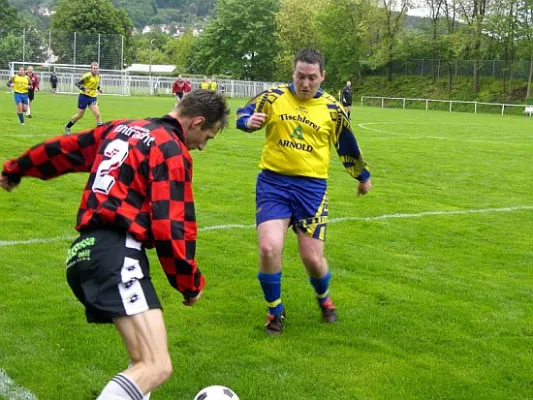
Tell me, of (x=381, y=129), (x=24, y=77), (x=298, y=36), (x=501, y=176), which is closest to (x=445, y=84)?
(x=298, y=36)

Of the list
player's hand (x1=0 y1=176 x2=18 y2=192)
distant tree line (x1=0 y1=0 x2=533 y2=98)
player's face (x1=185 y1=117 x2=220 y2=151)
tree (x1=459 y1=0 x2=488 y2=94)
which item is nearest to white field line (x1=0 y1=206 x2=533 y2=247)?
player's hand (x1=0 y1=176 x2=18 y2=192)

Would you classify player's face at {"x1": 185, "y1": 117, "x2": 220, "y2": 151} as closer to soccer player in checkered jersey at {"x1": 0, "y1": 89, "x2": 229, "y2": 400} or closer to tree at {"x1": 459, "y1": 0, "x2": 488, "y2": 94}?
soccer player in checkered jersey at {"x1": 0, "y1": 89, "x2": 229, "y2": 400}

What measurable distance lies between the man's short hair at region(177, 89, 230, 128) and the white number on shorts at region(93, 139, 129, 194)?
394mm

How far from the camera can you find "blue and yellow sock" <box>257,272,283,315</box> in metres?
5.61

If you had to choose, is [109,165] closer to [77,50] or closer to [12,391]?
[12,391]

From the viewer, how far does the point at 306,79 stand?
5508 millimetres

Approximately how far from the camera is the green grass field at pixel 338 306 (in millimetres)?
4680

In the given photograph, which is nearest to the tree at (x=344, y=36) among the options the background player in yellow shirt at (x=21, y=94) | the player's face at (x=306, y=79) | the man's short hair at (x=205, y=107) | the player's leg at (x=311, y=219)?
the background player in yellow shirt at (x=21, y=94)

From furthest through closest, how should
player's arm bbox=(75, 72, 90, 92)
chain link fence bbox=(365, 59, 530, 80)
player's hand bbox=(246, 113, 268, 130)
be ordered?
1. chain link fence bbox=(365, 59, 530, 80)
2. player's arm bbox=(75, 72, 90, 92)
3. player's hand bbox=(246, 113, 268, 130)

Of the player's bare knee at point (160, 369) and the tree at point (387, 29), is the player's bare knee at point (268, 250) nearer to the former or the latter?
the player's bare knee at point (160, 369)

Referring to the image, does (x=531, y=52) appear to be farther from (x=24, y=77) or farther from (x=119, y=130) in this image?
(x=119, y=130)

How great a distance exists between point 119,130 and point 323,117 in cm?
247

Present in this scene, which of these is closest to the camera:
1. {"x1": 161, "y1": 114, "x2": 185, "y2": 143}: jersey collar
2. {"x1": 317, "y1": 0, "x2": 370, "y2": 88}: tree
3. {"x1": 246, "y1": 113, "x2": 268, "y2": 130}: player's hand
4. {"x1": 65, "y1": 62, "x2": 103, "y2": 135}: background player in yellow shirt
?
{"x1": 161, "y1": 114, "x2": 185, "y2": 143}: jersey collar

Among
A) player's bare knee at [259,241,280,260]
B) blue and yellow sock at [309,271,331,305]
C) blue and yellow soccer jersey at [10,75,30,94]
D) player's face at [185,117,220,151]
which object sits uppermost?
blue and yellow soccer jersey at [10,75,30,94]
